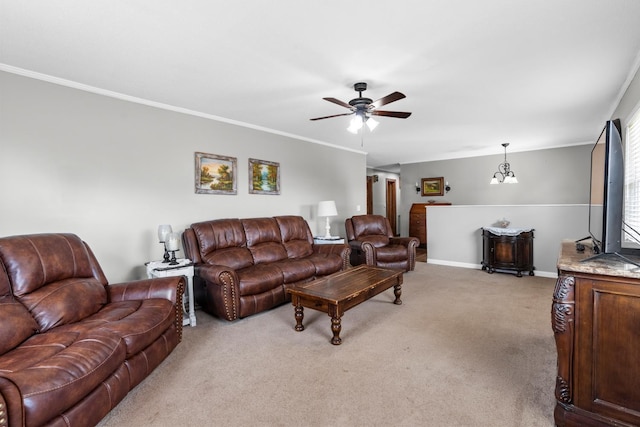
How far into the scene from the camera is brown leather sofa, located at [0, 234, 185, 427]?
1390 mm

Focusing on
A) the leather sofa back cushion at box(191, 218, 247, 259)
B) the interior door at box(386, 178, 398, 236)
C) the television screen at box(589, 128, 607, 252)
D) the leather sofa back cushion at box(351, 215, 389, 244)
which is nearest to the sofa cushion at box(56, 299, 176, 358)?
the leather sofa back cushion at box(191, 218, 247, 259)

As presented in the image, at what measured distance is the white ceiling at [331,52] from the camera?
1878 mm

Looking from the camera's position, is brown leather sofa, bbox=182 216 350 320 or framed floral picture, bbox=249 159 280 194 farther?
framed floral picture, bbox=249 159 280 194

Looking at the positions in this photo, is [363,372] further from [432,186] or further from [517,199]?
[432,186]

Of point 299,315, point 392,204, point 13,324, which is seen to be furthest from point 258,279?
point 392,204

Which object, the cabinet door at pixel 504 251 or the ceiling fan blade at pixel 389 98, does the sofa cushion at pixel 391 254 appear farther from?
the ceiling fan blade at pixel 389 98

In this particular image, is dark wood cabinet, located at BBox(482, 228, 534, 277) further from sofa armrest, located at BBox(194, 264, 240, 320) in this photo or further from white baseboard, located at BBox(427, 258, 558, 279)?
sofa armrest, located at BBox(194, 264, 240, 320)

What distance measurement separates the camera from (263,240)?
4.14 m

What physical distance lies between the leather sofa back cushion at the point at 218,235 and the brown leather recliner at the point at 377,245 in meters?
2.02

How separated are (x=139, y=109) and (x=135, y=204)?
1.06m

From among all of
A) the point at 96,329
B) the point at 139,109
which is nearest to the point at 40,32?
the point at 139,109

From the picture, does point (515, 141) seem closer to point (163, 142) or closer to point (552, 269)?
point (552, 269)

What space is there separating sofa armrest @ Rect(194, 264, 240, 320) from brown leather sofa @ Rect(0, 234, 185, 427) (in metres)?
0.49

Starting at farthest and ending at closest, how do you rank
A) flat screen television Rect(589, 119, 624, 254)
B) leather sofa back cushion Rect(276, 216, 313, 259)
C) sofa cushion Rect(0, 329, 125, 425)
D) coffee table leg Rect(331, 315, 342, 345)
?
leather sofa back cushion Rect(276, 216, 313, 259) < coffee table leg Rect(331, 315, 342, 345) < flat screen television Rect(589, 119, 624, 254) < sofa cushion Rect(0, 329, 125, 425)
